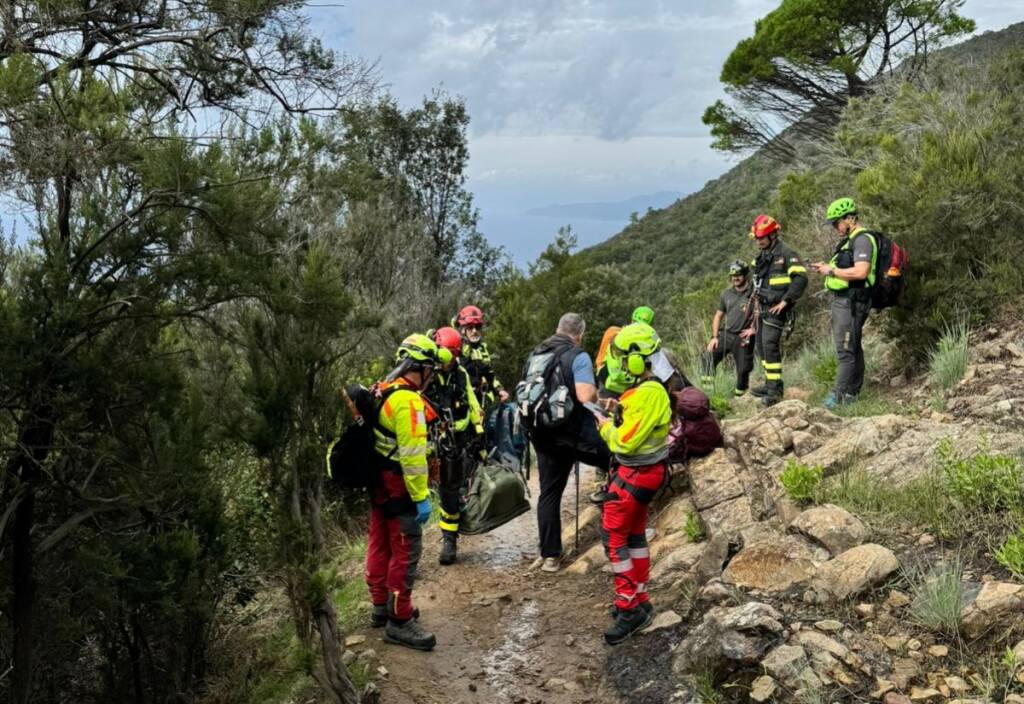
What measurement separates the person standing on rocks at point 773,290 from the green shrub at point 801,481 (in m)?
2.61

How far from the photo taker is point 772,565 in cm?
484

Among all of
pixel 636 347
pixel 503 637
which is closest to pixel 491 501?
pixel 503 637

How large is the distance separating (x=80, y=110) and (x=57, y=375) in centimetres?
162

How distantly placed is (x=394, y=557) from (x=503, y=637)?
3.50ft

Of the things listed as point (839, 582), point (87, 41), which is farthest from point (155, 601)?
point (87, 41)

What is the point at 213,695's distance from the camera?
539 cm

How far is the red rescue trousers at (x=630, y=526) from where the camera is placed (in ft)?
16.7

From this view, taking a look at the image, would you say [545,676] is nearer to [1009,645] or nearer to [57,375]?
[1009,645]

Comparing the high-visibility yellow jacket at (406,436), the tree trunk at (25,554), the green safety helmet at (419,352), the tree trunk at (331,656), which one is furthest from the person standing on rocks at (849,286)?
the tree trunk at (25,554)

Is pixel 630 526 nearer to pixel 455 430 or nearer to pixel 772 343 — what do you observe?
pixel 455 430

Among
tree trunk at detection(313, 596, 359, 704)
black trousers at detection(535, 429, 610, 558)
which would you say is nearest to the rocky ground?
black trousers at detection(535, 429, 610, 558)

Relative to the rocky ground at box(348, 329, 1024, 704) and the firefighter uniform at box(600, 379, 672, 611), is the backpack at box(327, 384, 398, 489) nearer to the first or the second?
the rocky ground at box(348, 329, 1024, 704)

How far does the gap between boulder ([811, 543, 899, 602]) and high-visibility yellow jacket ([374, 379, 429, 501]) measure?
8.14 feet

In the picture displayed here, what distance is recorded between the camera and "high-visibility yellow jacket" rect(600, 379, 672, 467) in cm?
501
